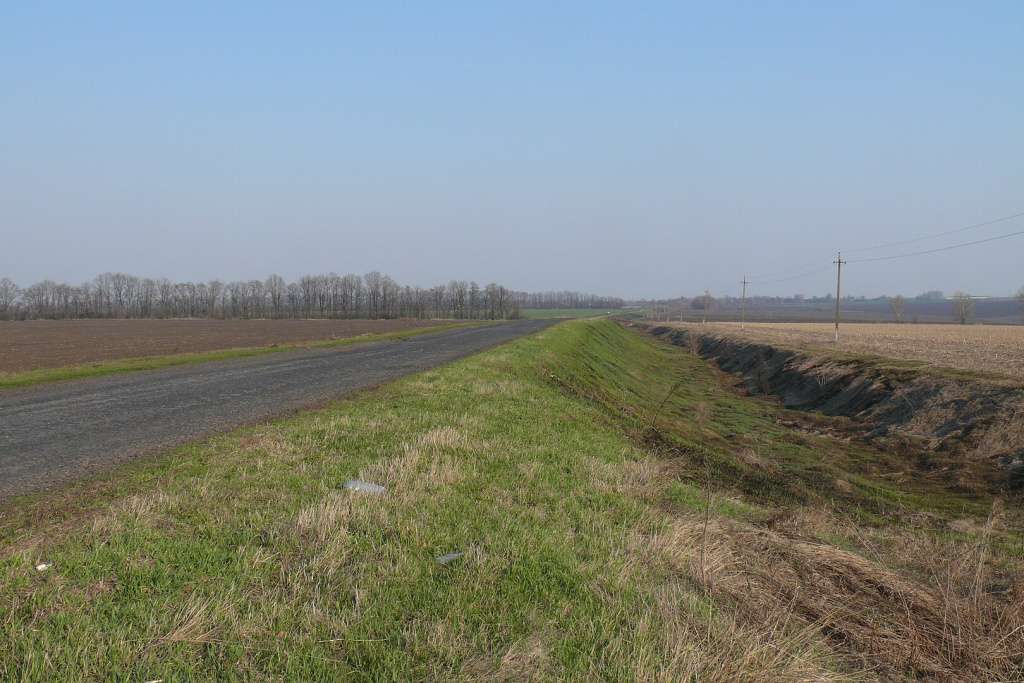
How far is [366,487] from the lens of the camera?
6.06 m

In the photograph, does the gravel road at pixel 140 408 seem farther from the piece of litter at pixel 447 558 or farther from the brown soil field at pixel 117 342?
the brown soil field at pixel 117 342

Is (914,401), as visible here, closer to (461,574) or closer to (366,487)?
(366,487)

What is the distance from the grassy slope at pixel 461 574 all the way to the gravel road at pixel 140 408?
94cm

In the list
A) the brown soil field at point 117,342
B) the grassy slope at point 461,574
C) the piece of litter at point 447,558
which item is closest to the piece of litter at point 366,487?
the grassy slope at point 461,574

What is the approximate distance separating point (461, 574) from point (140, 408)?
30.0 feet

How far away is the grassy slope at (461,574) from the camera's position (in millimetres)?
3330

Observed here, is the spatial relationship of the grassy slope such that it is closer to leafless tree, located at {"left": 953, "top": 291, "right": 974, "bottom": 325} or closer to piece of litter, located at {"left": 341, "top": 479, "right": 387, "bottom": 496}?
piece of litter, located at {"left": 341, "top": 479, "right": 387, "bottom": 496}

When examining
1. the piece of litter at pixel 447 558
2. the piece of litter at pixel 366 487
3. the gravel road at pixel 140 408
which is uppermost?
the gravel road at pixel 140 408

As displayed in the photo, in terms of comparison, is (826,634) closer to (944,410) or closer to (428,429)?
(428,429)

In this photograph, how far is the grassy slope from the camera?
333cm

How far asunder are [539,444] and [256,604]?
5716 mm

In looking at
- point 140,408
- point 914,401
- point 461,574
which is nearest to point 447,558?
Result: point 461,574

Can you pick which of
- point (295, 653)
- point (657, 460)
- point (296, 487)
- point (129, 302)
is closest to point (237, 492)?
point (296, 487)

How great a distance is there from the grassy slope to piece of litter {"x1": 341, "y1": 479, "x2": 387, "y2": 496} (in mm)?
168
